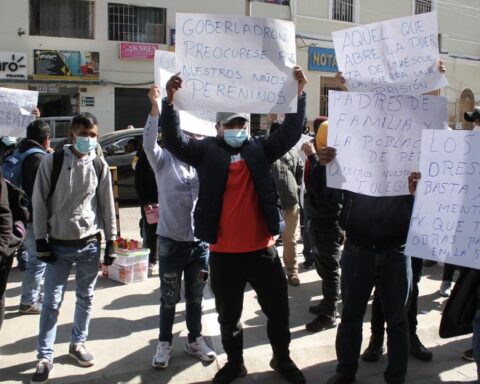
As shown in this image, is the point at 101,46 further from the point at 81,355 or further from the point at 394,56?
the point at 394,56

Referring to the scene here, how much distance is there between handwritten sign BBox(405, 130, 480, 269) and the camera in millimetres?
2945

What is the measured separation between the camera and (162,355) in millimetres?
3904

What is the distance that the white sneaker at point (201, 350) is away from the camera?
4.04m

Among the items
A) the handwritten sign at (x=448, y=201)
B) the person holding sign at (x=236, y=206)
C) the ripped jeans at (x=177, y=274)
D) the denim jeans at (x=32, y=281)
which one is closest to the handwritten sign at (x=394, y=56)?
the person holding sign at (x=236, y=206)

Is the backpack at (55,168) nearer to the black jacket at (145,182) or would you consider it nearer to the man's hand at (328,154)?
the man's hand at (328,154)

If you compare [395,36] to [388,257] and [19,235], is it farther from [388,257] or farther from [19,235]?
[19,235]

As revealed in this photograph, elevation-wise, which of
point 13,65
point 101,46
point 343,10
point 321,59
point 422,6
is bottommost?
point 13,65

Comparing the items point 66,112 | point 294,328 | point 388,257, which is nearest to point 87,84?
point 66,112

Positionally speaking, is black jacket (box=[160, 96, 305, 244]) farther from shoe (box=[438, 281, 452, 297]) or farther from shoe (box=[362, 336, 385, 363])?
shoe (box=[438, 281, 452, 297])

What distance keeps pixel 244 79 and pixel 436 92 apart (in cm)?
131

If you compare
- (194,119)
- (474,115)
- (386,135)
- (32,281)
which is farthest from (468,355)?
(32,281)

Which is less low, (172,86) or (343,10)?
(343,10)

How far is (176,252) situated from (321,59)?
19.3 m

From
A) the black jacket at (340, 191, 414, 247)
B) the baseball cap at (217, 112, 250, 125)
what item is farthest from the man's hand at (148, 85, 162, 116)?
the black jacket at (340, 191, 414, 247)
